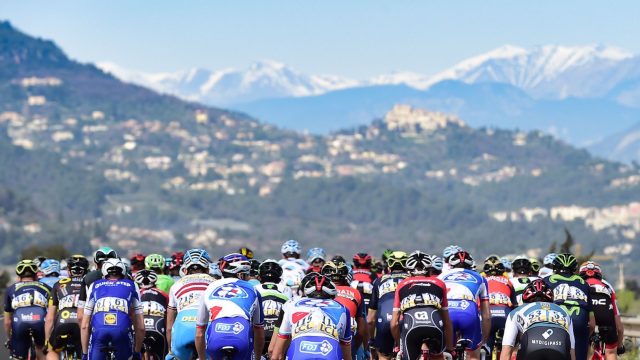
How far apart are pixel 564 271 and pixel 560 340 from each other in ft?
9.54

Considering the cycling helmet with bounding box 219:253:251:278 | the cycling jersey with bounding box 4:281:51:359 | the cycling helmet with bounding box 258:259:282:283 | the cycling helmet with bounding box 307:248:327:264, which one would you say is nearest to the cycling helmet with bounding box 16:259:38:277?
the cycling jersey with bounding box 4:281:51:359

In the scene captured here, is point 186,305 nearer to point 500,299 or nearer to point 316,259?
point 316,259

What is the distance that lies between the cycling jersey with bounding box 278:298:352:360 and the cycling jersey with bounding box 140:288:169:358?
14.1 feet

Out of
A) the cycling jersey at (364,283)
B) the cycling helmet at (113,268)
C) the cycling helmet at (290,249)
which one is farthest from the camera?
the cycling helmet at (290,249)

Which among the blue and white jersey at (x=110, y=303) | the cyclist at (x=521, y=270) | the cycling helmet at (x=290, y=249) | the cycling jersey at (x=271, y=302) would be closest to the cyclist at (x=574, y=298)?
the cycling jersey at (x=271, y=302)

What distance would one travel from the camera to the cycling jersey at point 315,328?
11.7m

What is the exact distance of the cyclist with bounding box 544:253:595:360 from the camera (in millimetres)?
Result: 14789

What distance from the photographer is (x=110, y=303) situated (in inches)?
544

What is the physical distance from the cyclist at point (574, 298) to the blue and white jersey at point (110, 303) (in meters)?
4.24

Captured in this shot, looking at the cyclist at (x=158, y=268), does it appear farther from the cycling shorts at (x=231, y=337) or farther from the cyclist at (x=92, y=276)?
the cycling shorts at (x=231, y=337)

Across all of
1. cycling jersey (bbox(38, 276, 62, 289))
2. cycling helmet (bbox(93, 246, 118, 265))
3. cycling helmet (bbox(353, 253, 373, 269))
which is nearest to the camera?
cycling helmet (bbox(93, 246, 118, 265))

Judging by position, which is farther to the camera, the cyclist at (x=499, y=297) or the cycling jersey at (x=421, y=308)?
the cyclist at (x=499, y=297)

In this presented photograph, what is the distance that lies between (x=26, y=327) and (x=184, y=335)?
3865 mm

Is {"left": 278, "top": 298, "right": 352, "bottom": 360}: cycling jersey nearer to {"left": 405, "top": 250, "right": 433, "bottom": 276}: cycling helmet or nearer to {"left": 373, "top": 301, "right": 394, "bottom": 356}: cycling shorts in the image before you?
{"left": 405, "top": 250, "right": 433, "bottom": 276}: cycling helmet
